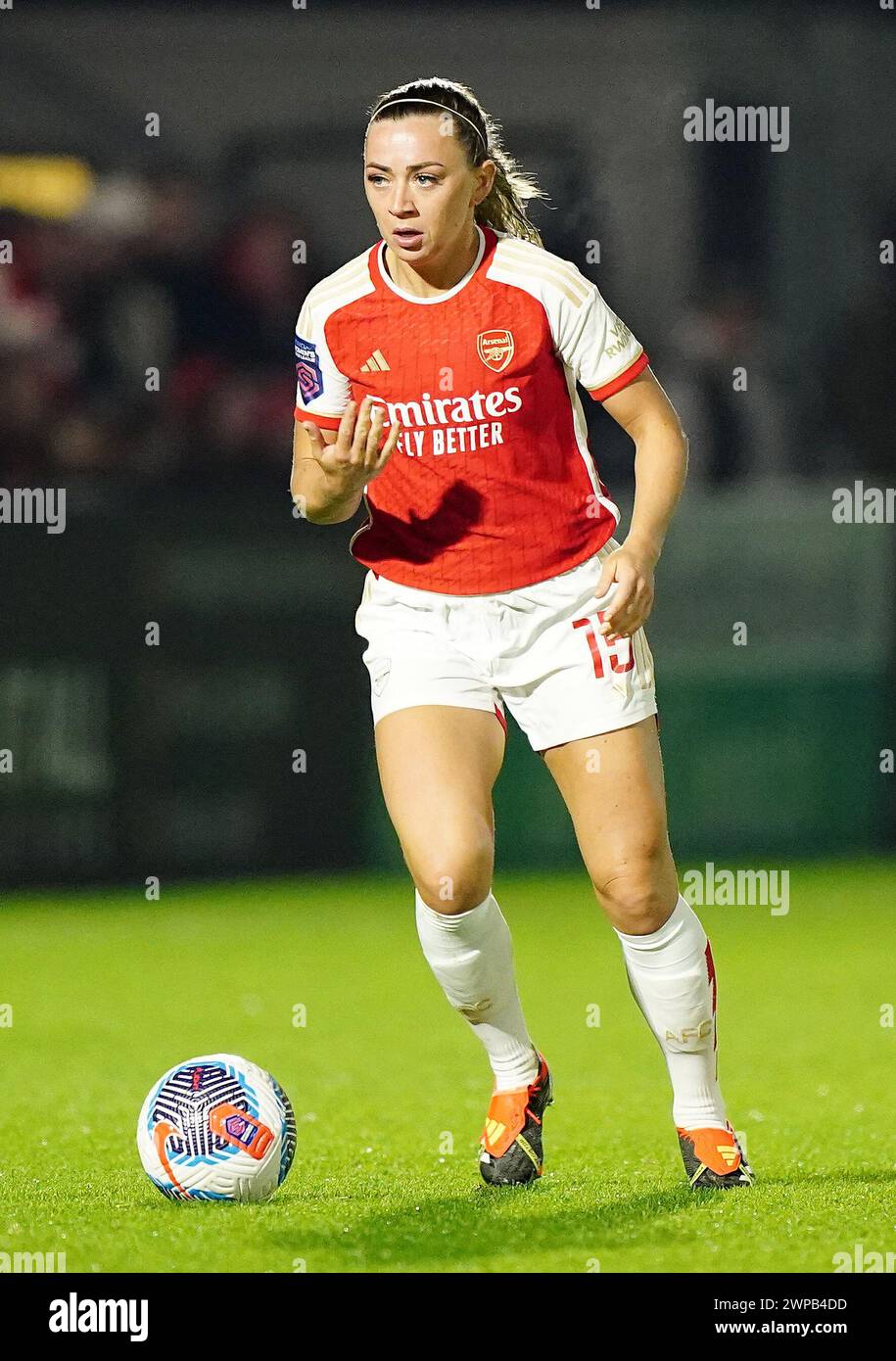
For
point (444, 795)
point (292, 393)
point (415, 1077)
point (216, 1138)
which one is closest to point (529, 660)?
point (444, 795)

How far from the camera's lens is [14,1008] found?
799 cm

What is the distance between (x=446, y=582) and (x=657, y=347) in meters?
7.92

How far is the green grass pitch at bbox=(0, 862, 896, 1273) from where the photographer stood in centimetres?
420

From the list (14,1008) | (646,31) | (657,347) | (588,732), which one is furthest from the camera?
(646,31)

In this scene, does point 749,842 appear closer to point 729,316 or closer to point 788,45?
point 729,316

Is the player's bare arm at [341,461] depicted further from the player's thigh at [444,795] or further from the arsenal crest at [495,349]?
the player's thigh at [444,795]

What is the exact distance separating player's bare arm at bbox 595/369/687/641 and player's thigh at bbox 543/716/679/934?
0.83 feet

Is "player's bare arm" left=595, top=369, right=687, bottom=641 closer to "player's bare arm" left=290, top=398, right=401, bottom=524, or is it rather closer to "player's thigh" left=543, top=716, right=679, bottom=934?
"player's thigh" left=543, top=716, right=679, bottom=934

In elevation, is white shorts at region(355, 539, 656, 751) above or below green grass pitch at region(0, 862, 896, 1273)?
above

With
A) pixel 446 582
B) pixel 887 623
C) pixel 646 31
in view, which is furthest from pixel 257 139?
pixel 446 582

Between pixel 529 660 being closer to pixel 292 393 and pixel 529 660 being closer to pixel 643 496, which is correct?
pixel 643 496

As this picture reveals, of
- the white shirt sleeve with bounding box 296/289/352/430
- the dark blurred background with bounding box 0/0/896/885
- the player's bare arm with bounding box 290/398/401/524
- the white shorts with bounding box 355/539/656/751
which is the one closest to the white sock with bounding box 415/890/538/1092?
the white shorts with bounding box 355/539/656/751

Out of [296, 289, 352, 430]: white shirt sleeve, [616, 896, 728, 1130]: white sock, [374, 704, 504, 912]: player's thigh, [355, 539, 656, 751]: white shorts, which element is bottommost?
[616, 896, 728, 1130]: white sock

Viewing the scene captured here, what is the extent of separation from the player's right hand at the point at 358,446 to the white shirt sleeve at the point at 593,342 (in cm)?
46
